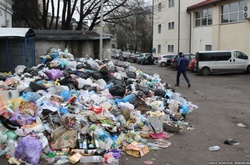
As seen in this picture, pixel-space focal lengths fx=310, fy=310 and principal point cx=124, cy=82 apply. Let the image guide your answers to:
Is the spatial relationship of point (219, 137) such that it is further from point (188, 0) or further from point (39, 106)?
point (188, 0)

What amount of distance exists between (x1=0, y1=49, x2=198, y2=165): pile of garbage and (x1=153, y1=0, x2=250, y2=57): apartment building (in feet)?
59.8

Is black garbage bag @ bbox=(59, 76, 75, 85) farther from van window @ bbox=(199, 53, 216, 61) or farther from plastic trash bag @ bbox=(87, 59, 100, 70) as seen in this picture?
van window @ bbox=(199, 53, 216, 61)

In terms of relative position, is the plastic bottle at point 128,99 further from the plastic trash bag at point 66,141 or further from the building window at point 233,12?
the building window at point 233,12

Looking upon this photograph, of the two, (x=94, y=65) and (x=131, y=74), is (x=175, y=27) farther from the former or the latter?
(x=94, y=65)

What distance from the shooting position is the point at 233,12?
2680cm

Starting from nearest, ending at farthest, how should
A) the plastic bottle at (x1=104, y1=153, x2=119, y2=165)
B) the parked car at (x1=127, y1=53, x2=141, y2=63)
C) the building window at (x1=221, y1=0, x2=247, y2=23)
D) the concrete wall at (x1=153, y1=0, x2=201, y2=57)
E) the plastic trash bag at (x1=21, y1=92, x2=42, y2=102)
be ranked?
1. the plastic bottle at (x1=104, y1=153, x2=119, y2=165)
2. the plastic trash bag at (x1=21, y1=92, x2=42, y2=102)
3. the building window at (x1=221, y1=0, x2=247, y2=23)
4. the concrete wall at (x1=153, y1=0, x2=201, y2=57)
5. the parked car at (x1=127, y1=53, x2=141, y2=63)

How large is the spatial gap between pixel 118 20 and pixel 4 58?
51.5 feet

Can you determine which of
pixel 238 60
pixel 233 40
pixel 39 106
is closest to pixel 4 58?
pixel 39 106

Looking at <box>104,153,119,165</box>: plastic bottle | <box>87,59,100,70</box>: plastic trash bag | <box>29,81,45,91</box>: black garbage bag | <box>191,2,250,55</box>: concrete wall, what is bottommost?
<box>104,153,119,165</box>: plastic bottle

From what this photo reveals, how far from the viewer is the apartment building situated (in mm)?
25797

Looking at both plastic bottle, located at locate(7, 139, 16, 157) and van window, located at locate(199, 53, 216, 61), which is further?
van window, located at locate(199, 53, 216, 61)

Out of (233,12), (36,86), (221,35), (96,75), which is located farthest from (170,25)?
(36,86)

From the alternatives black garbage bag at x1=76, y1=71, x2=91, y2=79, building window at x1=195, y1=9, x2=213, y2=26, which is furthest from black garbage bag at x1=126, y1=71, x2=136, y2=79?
building window at x1=195, y1=9, x2=213, y2=26

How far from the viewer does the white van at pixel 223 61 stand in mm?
21938
